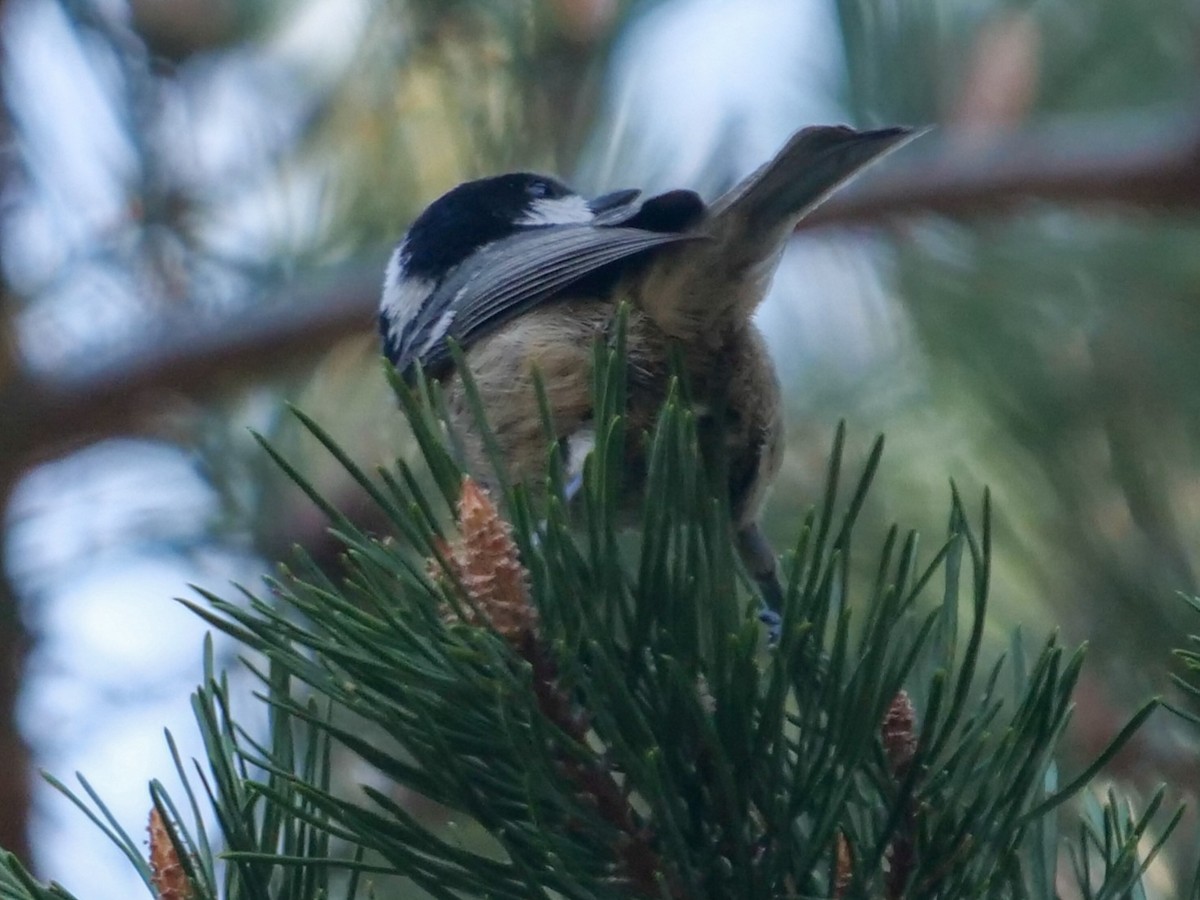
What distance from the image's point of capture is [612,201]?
1.31m

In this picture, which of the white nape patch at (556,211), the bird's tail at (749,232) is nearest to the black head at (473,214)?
the white nape patch at (556,211)

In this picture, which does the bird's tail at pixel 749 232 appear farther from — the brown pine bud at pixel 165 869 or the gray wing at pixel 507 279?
the brown pine bud at pixel 165 869

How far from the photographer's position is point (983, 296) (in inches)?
58.2

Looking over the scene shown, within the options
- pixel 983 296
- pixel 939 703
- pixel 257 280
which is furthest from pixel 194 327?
pixel 939 703

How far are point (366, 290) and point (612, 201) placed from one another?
0.90 feet

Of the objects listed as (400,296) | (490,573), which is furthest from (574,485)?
(400,296)

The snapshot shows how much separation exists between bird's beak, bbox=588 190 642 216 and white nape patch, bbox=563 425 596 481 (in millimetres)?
278

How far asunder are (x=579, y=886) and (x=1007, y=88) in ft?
3.94

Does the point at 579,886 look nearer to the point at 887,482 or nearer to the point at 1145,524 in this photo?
the point at 1145,524

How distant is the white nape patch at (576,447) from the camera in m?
1.04

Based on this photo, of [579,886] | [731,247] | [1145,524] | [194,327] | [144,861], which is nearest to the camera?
[579,886]

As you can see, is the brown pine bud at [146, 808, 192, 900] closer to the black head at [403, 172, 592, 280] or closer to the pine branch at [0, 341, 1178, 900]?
the pine branch at [0, 341, 1178, 900]

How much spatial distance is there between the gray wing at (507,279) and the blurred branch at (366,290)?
113 mm

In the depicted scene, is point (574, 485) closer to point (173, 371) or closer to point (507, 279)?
point (507, 279)
